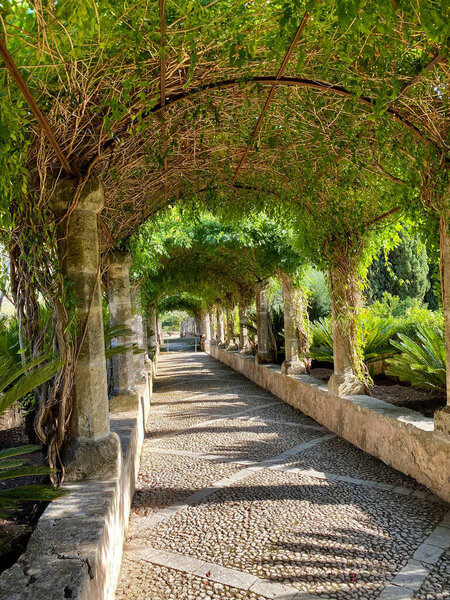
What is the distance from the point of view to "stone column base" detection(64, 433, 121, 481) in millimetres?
2775

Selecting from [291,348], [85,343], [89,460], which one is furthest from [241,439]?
[85,343]

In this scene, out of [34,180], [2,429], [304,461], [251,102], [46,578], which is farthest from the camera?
[2,429]

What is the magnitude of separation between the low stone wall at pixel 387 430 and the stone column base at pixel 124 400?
241 centimetres

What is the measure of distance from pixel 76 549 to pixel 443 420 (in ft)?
8.80

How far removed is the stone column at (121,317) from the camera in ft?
17.7

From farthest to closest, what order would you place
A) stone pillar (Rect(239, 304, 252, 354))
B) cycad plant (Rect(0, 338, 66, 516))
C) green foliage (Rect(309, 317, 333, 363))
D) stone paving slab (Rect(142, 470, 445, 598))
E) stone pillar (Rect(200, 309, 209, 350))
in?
stone pillar (Rect(200, 309, 209, 350)) → stone pillar (Rect(239, 304, 252, 354)) → green foliage (Rect(309, 317, 333, 363)) → stone paving slab (Rect(142, 470, 445, 598)) → cycad plant (Rect(0, 338, 66, 516))

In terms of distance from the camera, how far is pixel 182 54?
7.89 feet

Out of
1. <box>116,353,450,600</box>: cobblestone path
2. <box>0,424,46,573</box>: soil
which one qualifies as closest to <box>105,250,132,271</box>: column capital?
<box>116,353,450,600</box>: cobblestone path

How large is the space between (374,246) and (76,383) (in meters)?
3.97

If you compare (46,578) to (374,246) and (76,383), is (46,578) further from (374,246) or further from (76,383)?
(374,246)

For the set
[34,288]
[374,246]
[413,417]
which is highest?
[374,246]

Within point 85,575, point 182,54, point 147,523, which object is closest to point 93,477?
point 147,523

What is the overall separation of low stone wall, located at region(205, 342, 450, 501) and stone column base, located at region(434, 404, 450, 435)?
0.16 feet

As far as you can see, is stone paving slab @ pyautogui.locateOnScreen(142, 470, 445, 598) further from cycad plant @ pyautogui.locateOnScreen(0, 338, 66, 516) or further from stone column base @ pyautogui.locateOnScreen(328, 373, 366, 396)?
stone column base @ pyautogui.locateOnScreen(328, 373, 366, 396)
